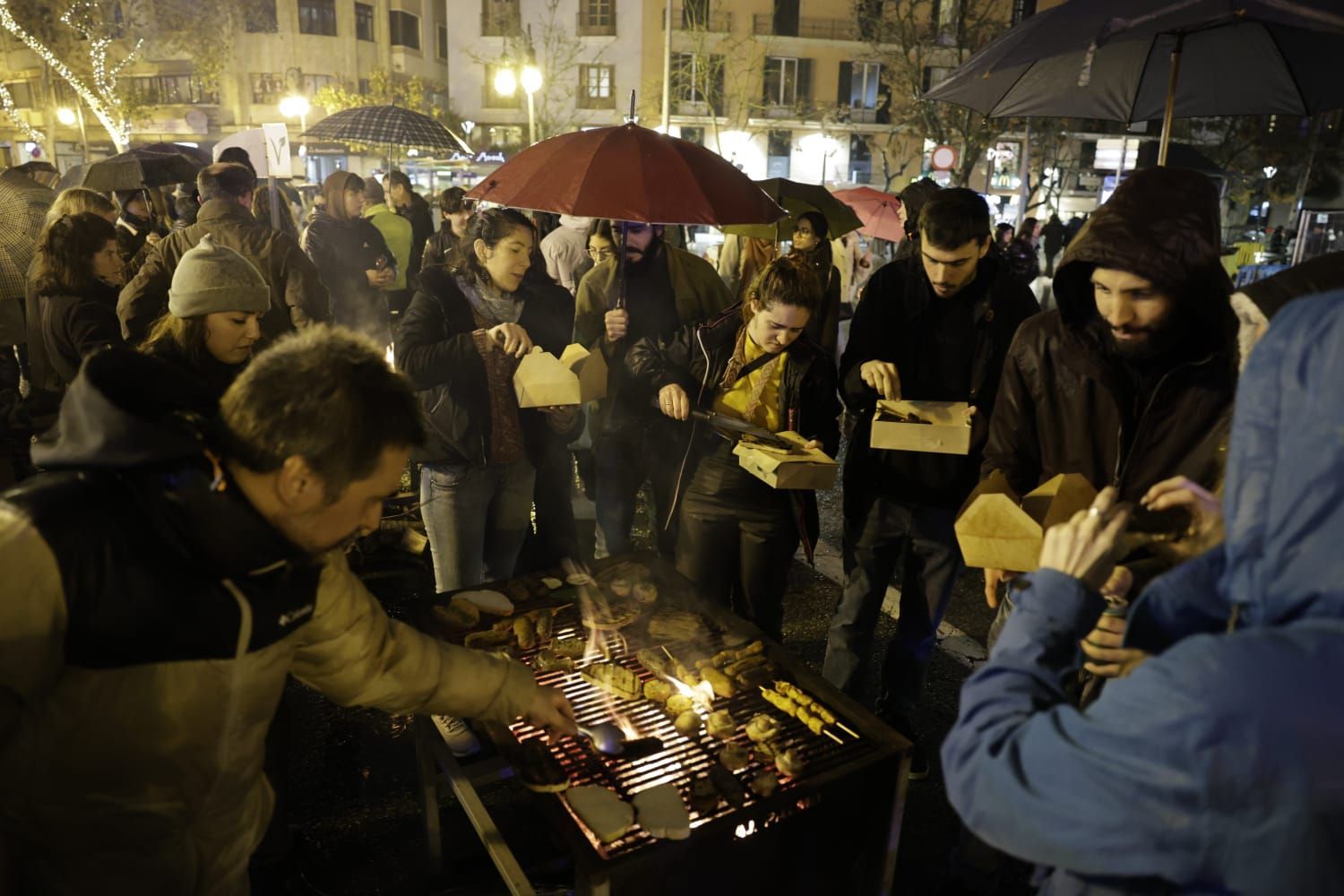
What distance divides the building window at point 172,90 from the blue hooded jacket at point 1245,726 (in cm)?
5024

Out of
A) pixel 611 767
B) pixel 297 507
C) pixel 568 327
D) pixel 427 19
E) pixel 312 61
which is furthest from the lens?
pixel 427 19

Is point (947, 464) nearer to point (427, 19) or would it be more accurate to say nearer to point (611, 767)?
point (611, 767)

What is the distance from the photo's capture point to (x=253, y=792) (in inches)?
81.8

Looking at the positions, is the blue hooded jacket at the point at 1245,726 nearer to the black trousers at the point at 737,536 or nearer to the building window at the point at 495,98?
the black trousers at the point at 737,536

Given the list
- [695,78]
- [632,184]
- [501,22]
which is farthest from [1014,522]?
[501,22]

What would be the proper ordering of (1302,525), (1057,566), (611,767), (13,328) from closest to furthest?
1. (1302,525)
2. (1057,566)
3. (611,767)
4. (13,328)

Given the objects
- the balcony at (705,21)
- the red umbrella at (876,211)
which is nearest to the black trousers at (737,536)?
the red umbrella at (876,211)

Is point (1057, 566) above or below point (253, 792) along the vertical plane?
above

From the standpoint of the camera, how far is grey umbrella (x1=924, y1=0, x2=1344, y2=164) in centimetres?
326

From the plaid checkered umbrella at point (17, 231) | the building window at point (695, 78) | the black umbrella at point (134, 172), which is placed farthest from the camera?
the building window at point (695, 78)

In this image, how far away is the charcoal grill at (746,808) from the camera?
2289 millimetres

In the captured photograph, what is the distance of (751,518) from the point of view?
3955mm

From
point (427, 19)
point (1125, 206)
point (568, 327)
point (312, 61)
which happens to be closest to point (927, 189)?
point (568, 327)

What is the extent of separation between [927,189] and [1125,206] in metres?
4.49
